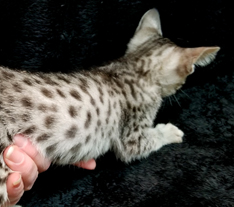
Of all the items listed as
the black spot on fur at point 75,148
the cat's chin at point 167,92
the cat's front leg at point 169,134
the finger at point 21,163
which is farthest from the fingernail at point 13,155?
the cat's chin at point 167,92

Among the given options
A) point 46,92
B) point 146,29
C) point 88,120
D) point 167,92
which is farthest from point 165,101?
point 46,92

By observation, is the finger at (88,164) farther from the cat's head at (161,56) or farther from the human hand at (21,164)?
the cat's head at (161,56)

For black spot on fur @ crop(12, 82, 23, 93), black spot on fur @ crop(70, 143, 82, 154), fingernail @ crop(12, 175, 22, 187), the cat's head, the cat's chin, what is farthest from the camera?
the cat's chin

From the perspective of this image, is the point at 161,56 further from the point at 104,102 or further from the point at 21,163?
the point at 21,163

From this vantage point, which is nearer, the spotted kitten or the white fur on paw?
the spotted kitten

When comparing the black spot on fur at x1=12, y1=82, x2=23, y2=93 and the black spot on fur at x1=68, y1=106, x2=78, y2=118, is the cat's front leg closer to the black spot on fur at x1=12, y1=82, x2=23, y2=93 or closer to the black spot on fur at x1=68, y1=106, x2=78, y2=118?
the black spot on fur at x1=68, y1=106, x2=78, y2=118

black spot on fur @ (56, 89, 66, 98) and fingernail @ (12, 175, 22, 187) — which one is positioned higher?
black spot on fur @ (56, 89, 66, 98)

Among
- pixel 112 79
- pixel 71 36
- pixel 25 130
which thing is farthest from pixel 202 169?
pixel 71 36

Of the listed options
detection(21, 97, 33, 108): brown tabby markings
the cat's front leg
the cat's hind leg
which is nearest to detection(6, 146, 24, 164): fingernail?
detection(21, 97, 33, 108): brown tabby markings
